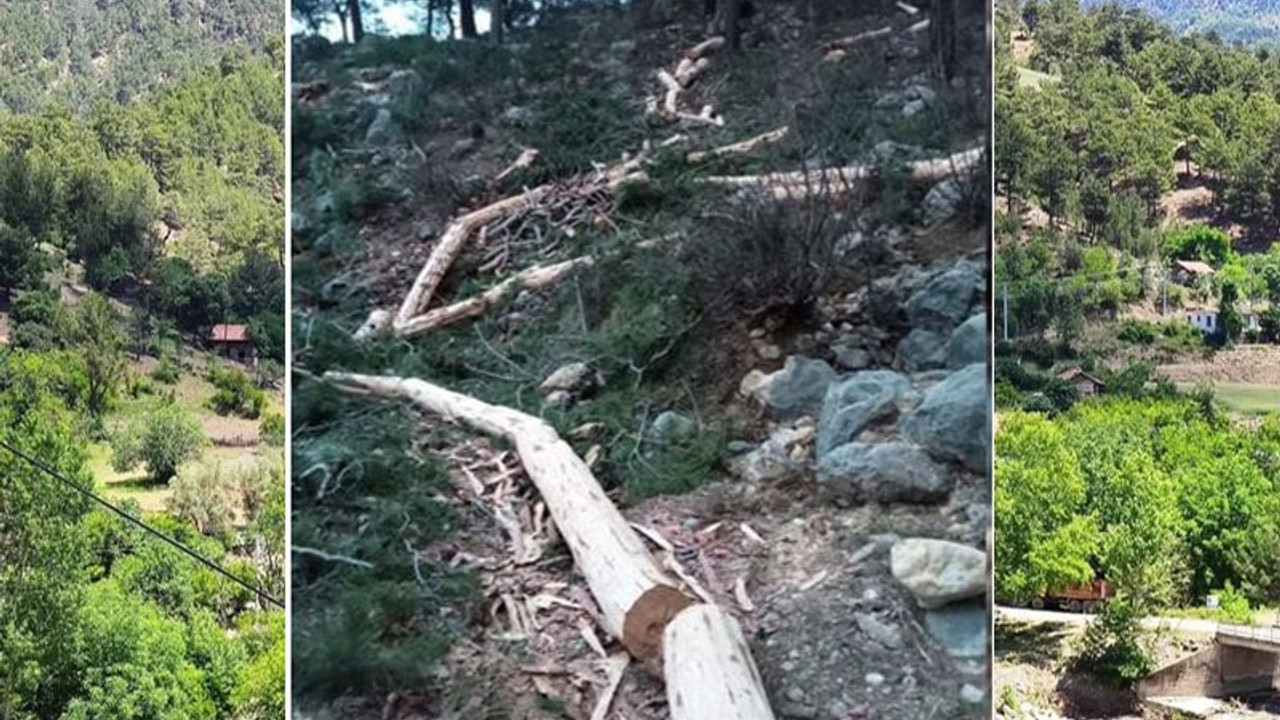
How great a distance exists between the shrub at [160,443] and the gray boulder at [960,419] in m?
2.00

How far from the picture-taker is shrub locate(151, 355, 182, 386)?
142 inches

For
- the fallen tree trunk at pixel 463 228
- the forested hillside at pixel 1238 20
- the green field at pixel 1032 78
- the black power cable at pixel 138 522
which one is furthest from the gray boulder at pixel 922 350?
the black power cable at pixel 138 522

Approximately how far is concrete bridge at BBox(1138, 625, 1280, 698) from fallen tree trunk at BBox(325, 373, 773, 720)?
1434 millimetres

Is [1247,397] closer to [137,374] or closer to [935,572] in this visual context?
[935,572]

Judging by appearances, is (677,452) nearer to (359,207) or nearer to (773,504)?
(773,504)

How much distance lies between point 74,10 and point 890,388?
8.38 ft

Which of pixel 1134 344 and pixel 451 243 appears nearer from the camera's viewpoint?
pixel 451 243

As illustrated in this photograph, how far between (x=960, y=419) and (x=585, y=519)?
81 centimetres

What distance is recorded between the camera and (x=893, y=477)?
2.72m

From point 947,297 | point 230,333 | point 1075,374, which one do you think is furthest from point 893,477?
point 230,333

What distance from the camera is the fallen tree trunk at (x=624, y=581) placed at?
2605 millimetres

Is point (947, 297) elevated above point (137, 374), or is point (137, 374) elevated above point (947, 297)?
point (947, 297)

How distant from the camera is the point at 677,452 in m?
2.75

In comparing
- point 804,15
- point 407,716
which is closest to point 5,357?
point 407,716
